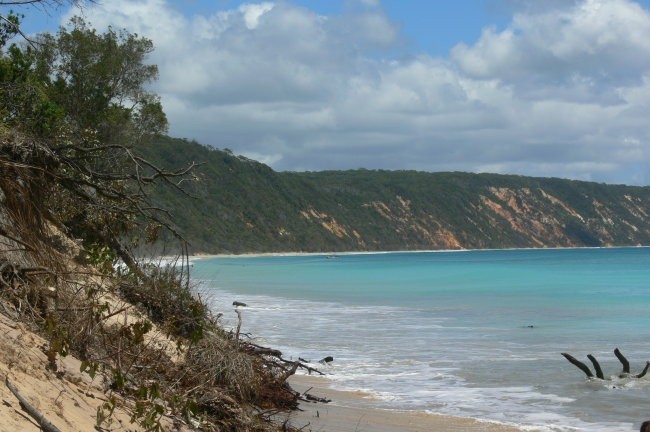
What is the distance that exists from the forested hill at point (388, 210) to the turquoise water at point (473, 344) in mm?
51204

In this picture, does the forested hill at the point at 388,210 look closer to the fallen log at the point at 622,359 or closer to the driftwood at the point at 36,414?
the fallen log at the point at 622,359

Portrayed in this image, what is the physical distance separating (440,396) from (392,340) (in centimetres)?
743

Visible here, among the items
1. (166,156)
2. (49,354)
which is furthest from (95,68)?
(166,156)

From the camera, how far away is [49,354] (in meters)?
5.42

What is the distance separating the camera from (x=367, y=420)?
1028 cm

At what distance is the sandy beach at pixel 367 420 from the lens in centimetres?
958

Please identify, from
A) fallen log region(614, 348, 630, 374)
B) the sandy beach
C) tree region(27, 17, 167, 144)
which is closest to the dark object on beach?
the sandy beach

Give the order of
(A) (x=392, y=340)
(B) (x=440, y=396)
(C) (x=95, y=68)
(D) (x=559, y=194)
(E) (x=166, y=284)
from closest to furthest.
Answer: (E) (x=166, y=284) < (B) (x=440, y=396) < (A) (x=392, y=340) < (C) (x=95, y=68) < (D) (x=559, y=194)

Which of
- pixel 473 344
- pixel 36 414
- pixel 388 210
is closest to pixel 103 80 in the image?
pixel 473 344

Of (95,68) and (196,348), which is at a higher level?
(95,68)

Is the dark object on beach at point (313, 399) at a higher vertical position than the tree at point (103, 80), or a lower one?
lower

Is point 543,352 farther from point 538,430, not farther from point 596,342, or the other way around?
point 538,430

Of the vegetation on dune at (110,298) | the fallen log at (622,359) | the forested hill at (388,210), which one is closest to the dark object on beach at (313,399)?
the vegetation on dune at (110,298)

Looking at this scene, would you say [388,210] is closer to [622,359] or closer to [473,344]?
[473,344]
